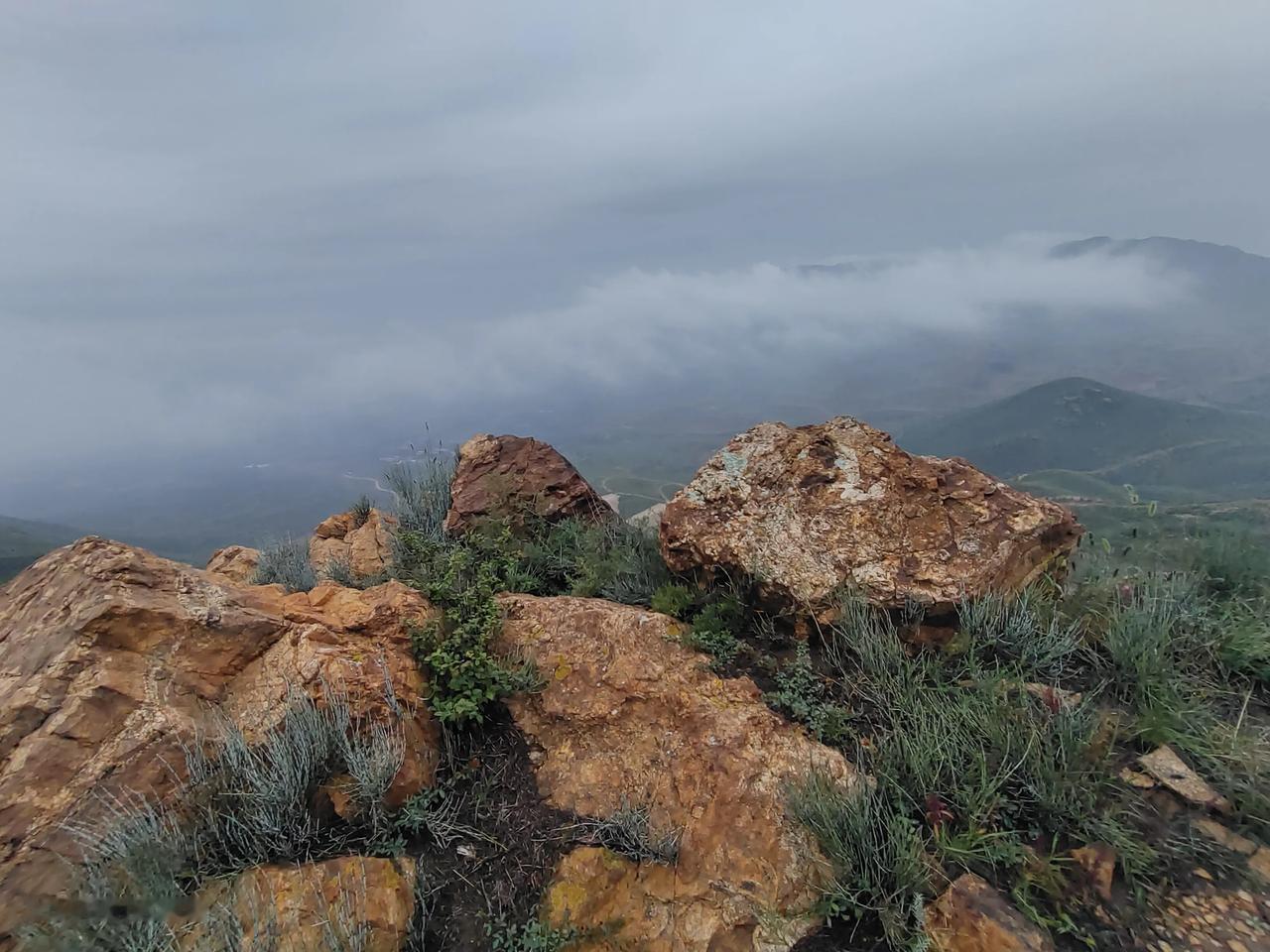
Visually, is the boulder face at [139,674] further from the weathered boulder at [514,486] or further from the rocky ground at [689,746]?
the weathered boulder at [514,486]

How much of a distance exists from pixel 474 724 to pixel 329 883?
1.47 metres

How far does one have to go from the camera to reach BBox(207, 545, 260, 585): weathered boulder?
9.92 metres

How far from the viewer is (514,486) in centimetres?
870

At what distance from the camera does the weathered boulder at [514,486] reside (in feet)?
27.5

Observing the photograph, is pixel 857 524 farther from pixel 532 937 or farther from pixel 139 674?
pixel 139 674

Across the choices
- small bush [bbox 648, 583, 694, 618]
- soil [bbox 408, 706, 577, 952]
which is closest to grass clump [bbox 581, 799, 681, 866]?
soil [bbox 408, 706, 577, 952]

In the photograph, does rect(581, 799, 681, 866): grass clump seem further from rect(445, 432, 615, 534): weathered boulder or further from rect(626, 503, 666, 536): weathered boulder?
rect(445, 432, 615, 534): weathered boulder

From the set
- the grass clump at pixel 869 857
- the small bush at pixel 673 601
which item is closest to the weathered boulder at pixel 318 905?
the grass clump at pixel 869 857

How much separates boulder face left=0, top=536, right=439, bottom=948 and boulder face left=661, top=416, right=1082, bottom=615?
111 inches

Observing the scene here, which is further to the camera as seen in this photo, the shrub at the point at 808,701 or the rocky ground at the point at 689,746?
the shrub at the point at 808,701

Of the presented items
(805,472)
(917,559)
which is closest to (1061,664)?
(917,559)

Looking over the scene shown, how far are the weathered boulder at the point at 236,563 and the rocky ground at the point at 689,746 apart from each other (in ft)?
14.2

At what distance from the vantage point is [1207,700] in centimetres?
445

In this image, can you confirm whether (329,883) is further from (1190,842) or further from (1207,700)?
(1207,700)
